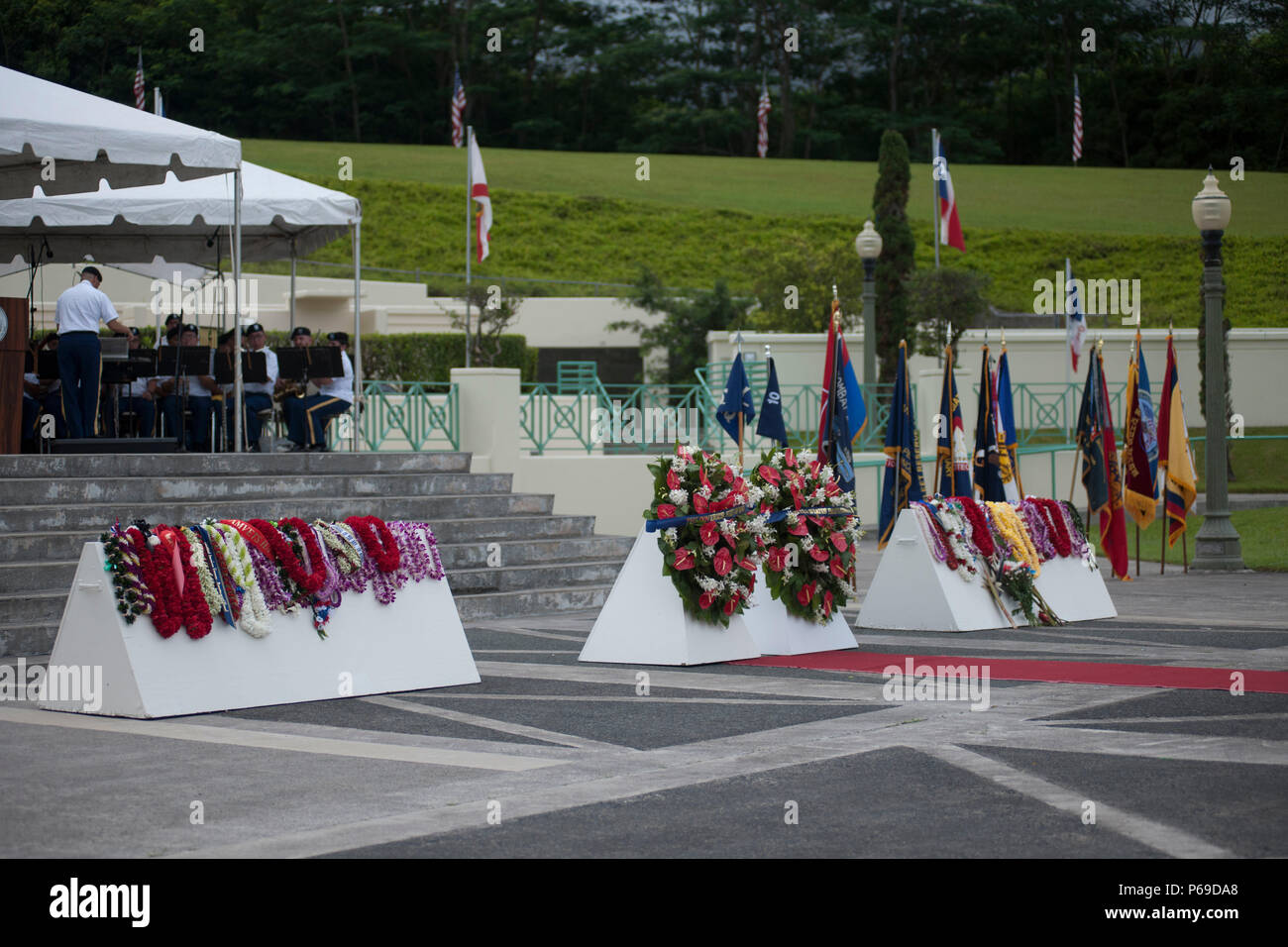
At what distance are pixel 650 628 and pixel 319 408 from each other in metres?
7.25

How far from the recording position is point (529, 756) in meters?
7.16

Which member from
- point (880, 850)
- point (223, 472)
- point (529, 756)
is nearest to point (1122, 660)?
point (529, 756)

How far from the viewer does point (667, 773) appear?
22.1 feet

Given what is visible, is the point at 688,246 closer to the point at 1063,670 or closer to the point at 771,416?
the point at 771,416

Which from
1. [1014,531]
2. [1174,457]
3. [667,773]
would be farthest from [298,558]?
[1174,457]

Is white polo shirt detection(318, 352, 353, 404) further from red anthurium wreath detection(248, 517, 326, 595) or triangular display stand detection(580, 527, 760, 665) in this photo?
red anthurium wreath detection(248, 517, 326, 595)

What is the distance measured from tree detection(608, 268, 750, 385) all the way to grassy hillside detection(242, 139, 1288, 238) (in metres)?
16.3

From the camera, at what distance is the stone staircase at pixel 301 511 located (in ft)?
38.8

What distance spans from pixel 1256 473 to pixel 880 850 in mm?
26303

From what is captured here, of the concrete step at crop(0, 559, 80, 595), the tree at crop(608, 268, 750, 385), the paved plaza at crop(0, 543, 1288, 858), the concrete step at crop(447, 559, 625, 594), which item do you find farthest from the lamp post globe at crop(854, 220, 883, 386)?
the tree at crop(608, 268, 750, 385)

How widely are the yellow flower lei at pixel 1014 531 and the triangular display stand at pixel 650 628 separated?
350 centimetres

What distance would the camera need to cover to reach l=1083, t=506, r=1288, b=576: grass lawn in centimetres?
1948

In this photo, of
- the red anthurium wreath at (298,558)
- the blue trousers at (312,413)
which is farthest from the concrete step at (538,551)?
the red anthurium wreath at (298,558)
